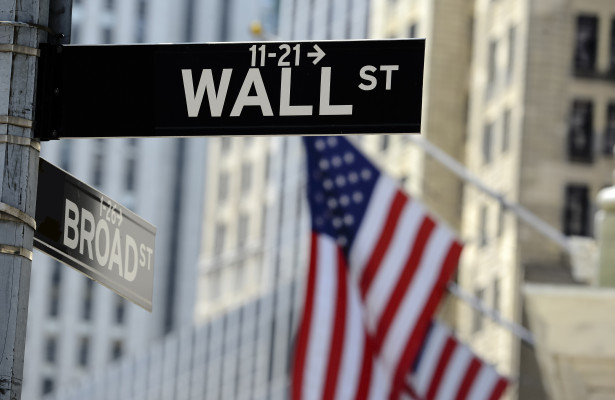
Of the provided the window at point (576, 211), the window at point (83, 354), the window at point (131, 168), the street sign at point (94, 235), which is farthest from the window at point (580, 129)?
the window at point (131, 168)

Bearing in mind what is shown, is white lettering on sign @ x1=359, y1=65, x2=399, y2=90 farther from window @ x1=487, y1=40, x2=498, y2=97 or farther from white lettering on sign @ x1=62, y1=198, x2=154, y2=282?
window @ x1=487, y1=40, x2=498, y2=97

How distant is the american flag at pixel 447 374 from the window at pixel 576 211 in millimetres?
27006

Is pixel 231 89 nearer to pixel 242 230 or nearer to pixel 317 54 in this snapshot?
pixel 317 54

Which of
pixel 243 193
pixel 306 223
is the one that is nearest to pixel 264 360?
pixel 306 223

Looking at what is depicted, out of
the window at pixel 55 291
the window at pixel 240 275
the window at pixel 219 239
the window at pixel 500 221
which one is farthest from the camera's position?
Answer: the window at pixel 55 291

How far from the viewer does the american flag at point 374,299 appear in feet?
83.4

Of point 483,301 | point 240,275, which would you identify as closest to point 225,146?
point 240,275

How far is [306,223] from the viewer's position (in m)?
75.9

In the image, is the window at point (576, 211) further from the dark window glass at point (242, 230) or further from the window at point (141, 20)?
the window at point (141, 20)

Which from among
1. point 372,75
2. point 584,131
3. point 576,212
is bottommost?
point 372,75

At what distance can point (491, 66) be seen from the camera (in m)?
59.0

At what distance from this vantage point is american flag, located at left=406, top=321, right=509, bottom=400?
2666 centimetres

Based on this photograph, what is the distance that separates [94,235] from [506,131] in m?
50.6

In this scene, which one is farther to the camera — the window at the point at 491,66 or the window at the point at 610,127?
the window at the point at 491,66
